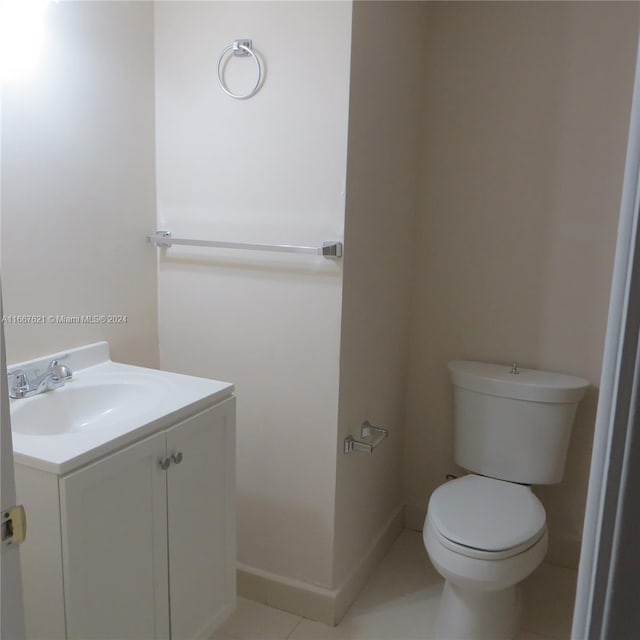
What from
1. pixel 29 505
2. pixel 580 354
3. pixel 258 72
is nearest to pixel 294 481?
pixel 29 505

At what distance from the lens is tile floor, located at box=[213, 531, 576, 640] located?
2.02 meters

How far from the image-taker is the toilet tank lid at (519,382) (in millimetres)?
2154

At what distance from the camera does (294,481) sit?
6.73 feet

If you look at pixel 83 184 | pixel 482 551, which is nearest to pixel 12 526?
pixel 83 184

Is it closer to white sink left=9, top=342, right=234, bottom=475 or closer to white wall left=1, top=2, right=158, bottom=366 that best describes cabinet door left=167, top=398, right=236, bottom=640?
white sink left=9, top=342, right=234, bottom=475

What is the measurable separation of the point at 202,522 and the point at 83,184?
3.32 feet

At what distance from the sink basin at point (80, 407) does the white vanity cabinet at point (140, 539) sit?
5.9 inches

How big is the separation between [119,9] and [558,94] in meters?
1.48

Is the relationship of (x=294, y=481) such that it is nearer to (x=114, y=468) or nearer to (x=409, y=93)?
(x=114, y=468)

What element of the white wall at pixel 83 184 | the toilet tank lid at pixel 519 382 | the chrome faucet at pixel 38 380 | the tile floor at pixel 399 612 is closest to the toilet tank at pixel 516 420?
the toilet tank lid at pixel 519 382

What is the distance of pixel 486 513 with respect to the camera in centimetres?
196

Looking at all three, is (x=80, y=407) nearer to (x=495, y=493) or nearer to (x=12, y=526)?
(x=12, y=526)

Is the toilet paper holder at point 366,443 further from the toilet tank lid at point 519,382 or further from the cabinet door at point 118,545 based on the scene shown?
the cabinet door at point 118,545

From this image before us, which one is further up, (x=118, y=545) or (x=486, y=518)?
(x=118, y=545)
